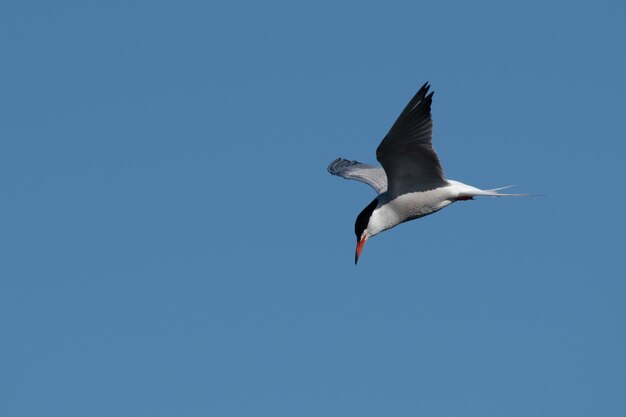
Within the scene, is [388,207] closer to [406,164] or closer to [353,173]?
[406,164]

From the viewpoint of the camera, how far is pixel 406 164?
34.4 ft

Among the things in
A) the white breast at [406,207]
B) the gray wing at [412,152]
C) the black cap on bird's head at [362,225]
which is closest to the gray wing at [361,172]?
the black cap on bird's head at [362,225]

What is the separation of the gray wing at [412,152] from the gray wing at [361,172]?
187 centimetres

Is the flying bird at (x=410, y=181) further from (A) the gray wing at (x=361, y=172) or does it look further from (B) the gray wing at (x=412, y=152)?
(A) the gray wing at (x=361, y=172)

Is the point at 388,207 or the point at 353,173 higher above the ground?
the point at 353,173

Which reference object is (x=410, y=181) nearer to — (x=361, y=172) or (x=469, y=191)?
(x=469, y=191)

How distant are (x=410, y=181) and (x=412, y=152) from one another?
0.70 metres

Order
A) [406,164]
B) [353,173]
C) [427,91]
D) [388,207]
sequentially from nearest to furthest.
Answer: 1. [427,91]
2. [406,164]
3. [388,207]
4. [353,173]

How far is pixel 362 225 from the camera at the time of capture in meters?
11.3

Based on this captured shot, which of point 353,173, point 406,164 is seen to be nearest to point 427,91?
point 406,164

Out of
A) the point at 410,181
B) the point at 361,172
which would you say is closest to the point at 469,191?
the point at 410,181

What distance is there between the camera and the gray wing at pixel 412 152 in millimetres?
9625

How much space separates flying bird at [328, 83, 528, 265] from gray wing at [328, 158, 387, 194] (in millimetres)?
1498

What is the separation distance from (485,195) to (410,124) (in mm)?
1624
